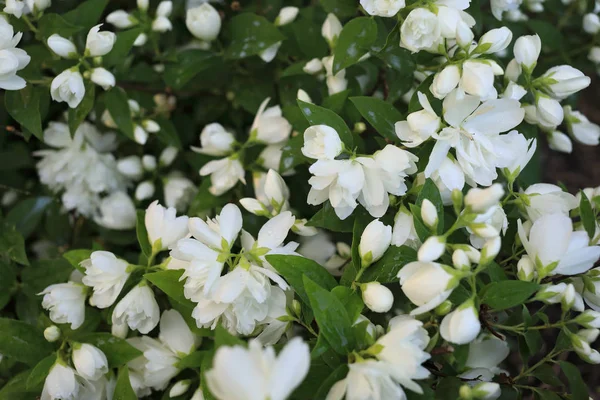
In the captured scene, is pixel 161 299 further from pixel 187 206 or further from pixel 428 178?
pixel 428 178

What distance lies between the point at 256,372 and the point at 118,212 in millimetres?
932

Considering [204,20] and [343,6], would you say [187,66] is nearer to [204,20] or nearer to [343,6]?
[204,20]

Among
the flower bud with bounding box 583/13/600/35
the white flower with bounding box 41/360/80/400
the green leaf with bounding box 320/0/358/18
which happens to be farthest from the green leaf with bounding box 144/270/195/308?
the flower bud with bounding box 583/13/600/35

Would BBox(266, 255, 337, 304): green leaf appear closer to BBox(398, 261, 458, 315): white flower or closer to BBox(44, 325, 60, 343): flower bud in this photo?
BBox(398, 261, 458, 315): white flower

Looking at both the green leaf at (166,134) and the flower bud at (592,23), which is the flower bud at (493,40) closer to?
the flower bud at (592,23)

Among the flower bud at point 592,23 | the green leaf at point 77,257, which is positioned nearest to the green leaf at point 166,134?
the green leaf at point 77,257

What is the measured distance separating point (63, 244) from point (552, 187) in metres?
1.28

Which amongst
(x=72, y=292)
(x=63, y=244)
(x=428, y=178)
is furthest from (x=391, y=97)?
(x=63, y=244)

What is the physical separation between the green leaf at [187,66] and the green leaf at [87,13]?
21 centimetres

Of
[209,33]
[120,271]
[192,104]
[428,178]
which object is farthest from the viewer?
[192,104]

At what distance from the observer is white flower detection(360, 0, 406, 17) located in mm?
936

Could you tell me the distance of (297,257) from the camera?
917mm

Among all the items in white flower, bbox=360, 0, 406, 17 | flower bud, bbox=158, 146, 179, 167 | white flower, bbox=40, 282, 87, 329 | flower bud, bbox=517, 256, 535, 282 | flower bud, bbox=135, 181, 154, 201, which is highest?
white flower, bbox=360, 0, 406, 17

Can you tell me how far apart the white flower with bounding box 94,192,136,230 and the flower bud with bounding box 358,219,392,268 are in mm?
745
